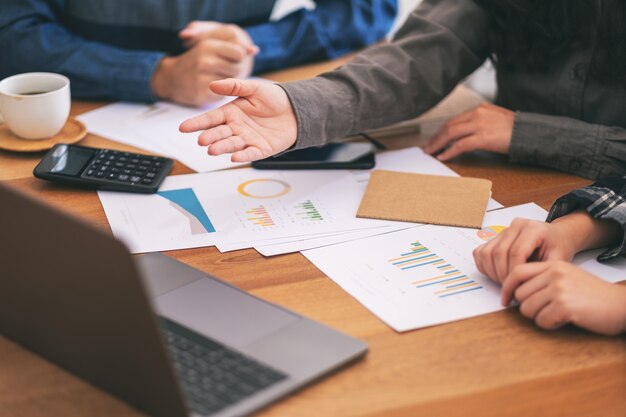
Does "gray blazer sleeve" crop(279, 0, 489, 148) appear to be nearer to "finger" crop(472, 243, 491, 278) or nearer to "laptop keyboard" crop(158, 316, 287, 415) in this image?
"finger" crop(472, 243, 491, 278)

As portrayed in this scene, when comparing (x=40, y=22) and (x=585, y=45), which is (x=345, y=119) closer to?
(x=585, y=45)

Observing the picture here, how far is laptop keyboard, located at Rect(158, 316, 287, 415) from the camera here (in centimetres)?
66

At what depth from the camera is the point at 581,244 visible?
3.12 feet

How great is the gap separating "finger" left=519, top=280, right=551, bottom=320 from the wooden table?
1 centimetres

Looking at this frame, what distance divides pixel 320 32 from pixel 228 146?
0.67 metres

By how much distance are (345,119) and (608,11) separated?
418mm

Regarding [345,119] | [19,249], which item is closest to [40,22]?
[345,119]

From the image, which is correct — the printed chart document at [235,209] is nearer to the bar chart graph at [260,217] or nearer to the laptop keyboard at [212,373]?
the bar chart graph at [260,217]

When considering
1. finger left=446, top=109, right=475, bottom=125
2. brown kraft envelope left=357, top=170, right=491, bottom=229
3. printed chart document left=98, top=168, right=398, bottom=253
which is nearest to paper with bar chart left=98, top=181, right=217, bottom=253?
printed chart document left=98, top=168, right=398, bottom=253

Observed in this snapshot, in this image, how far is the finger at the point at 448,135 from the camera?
1.23 m

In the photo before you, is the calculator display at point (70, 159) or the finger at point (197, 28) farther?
the finger at point (197, 28)

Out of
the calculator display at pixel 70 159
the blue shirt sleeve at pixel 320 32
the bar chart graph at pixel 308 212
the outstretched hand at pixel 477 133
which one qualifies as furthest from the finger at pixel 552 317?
the blue shirt sleeve at pixel 320 32

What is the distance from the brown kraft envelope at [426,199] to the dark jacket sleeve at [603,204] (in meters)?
0.11

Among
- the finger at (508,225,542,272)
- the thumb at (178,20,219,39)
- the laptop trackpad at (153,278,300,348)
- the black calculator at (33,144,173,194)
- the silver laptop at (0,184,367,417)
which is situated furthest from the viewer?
the thumb at (178,20,219,39)
